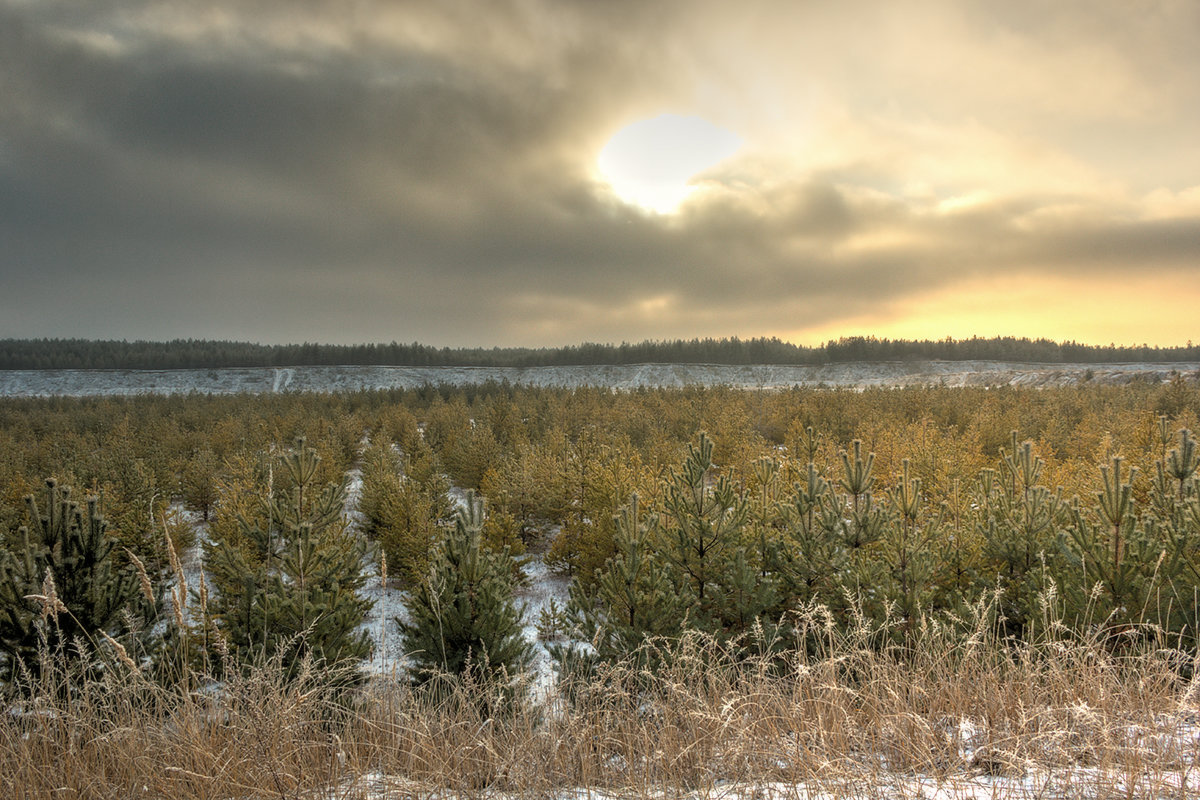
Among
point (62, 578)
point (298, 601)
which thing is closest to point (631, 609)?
point (298, 601)

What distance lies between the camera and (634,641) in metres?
7.09

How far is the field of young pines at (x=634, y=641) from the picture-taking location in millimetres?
3383

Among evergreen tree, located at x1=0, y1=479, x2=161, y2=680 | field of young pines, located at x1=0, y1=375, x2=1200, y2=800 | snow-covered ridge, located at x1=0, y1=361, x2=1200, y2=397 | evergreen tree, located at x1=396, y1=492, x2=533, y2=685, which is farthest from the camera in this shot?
snow-covered ridge, located at x1=0, y1=361, x2=1200, y2=397

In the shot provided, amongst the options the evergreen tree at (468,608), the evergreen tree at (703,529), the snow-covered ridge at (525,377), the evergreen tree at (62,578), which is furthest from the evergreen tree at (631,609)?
the snow-covered ridge at (525,377)

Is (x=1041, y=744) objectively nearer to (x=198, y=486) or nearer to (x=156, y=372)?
(x=198, y=486)

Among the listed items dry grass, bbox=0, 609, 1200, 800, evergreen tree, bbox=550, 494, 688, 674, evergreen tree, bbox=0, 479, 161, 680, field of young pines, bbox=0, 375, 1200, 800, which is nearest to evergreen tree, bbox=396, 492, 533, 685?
field of young pines, bbox=0, 375, 1200, 800

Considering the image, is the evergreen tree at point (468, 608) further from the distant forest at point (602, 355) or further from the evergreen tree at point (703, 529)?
the distant forest at point (602, 355)

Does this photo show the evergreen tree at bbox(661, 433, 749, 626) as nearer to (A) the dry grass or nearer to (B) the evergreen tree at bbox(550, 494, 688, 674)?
(B) the evergreen tree at bbox(550, 494, 688, 674)

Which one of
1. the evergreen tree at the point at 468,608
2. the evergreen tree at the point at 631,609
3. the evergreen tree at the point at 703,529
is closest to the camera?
the evergreen tree at the point at 468,608

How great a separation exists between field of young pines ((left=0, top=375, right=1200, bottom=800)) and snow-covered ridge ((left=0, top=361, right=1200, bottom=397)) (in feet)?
212

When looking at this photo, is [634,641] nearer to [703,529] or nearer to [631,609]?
[631,609]

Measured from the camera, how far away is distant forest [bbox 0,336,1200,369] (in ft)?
293

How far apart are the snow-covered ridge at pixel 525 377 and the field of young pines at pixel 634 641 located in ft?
212

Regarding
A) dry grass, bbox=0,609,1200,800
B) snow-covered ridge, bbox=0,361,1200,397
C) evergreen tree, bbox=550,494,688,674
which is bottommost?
evergreen tree, bbox=550,494,688,674
